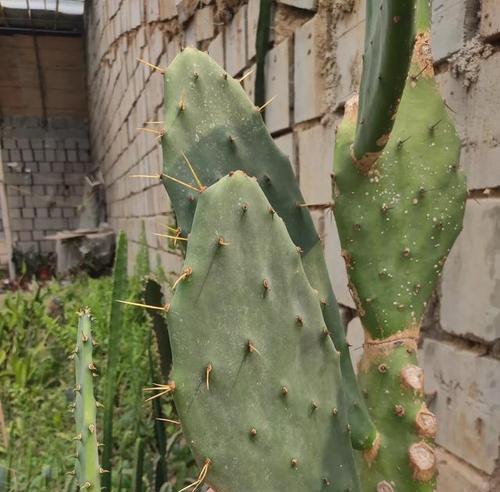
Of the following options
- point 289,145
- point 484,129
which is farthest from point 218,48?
point 484,129

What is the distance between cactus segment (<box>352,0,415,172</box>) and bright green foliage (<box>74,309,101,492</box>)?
0.43 m

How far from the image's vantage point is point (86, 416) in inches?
27.9

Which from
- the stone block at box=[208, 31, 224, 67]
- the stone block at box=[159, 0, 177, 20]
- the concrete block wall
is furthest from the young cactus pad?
the concrete block wall

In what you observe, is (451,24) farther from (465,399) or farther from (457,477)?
(457,477)

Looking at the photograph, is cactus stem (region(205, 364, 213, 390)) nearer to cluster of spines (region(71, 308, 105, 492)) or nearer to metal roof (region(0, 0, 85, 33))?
cluster of spines (region(71, 308, 105, 492))

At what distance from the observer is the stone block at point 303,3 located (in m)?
1.29

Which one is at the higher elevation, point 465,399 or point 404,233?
point 404,233

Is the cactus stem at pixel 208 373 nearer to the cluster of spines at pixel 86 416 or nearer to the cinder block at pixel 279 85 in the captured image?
the cluster of spines at pixel 86 416

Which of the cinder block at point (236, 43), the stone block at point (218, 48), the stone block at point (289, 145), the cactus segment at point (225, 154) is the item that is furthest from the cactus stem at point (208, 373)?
the stone block at point (218, 48)

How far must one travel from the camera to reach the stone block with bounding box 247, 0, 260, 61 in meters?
1.54

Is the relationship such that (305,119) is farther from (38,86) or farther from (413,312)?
(38,86)

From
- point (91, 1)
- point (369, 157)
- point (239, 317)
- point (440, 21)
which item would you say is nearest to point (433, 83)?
point (369, 157)

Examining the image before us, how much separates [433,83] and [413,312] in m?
0.30

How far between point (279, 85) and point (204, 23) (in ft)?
2.34
